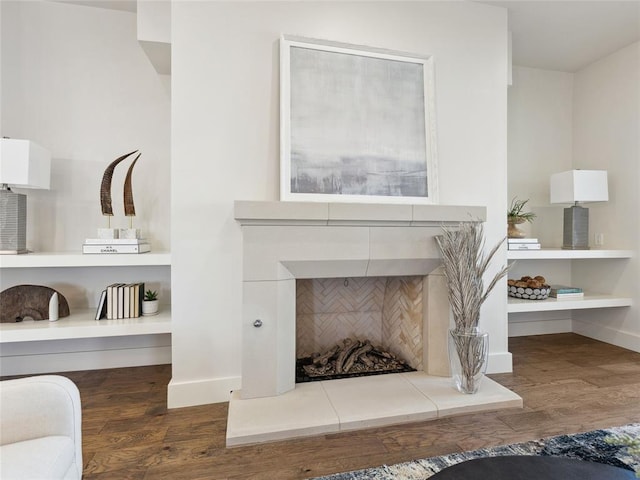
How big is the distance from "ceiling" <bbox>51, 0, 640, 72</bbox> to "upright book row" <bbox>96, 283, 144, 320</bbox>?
217 centimetres

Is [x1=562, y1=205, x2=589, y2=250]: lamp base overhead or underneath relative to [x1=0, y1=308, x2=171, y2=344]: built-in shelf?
overhead

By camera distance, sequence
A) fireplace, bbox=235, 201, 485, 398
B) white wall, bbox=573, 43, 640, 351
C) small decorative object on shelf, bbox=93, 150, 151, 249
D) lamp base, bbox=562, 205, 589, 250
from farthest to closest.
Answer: lamp base, bbox=562, 205, 589, 250
white wall, bbox=573, 43, 640, 351
small decorative object on shelf, bbox=93, 150, 151, 249
fireplace, bbox=235, 201, 485, 398

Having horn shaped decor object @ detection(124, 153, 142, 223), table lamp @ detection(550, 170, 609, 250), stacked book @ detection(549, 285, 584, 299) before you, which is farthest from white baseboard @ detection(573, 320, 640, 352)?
horn shaped decor object @ detection(124, 153, 142, 223)

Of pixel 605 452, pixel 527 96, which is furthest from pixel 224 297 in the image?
pixel 527 96

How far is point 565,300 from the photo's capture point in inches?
123

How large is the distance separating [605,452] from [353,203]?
5.96 ft

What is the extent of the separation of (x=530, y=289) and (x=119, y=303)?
3430 millimetres

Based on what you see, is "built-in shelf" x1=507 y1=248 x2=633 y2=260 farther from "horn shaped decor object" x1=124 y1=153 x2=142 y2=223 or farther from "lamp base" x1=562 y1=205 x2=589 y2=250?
"horn shaped decor object" x1=124 y1=153 x2=142 y2=223

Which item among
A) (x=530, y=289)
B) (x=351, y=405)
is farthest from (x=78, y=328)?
(x=530, y=289)

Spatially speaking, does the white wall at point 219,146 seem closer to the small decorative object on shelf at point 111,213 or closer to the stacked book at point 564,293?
the small decorative object on shelf at point 111,213

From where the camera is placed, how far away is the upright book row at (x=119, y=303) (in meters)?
2.42

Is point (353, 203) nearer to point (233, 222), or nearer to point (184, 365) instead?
point (233, 222)

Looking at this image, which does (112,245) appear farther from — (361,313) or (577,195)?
(577,195)

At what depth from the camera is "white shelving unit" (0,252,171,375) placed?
220cm
